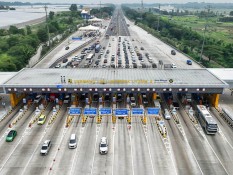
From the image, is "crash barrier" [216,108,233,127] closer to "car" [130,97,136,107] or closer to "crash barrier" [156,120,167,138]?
"crash barrier" [156,120,167,138]

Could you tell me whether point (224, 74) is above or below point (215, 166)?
above

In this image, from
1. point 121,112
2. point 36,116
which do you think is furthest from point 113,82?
point 36,116

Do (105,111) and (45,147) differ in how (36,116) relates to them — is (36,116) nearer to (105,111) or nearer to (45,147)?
(45,147)

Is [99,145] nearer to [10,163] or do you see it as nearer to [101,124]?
[101,124]

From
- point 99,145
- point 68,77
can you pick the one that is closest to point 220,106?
point 99,145

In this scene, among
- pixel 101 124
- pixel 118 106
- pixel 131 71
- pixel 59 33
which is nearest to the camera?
pixel 101 124

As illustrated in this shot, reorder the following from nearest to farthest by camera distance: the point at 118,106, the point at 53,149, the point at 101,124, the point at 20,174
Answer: the point at 20,174 → the point at 53,149 → the point at 101,124 → the point at 118,106
